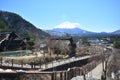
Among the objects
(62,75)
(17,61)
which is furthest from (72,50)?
(62,75)

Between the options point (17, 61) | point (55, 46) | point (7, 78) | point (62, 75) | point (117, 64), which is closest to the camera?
point (7, 78)

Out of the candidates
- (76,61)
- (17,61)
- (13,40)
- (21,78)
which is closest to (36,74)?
(21,78)

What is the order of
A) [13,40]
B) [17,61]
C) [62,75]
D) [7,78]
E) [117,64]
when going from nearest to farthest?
[7,78]
[62,75]
[17,61]
[117,64]
[13,40]

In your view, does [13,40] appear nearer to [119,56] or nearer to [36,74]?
[119,56]

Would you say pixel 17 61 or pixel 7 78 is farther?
pixel 17 61

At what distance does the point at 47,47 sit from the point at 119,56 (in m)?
21.5

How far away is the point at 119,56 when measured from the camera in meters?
69.2

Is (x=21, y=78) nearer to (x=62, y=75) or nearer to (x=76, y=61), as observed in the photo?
(x=62, y=75)

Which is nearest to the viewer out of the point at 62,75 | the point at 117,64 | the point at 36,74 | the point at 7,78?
the point at 7,78

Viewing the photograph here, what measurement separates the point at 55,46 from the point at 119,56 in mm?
18738

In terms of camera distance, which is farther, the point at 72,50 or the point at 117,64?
the point at 72,50

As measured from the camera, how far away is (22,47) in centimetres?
6894

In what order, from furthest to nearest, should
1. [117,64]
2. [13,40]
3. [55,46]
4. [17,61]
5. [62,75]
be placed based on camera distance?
[55,46] < [13,40] < [117,64] < [17,61] < [62,75]

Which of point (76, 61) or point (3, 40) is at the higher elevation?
point (3, 40)
